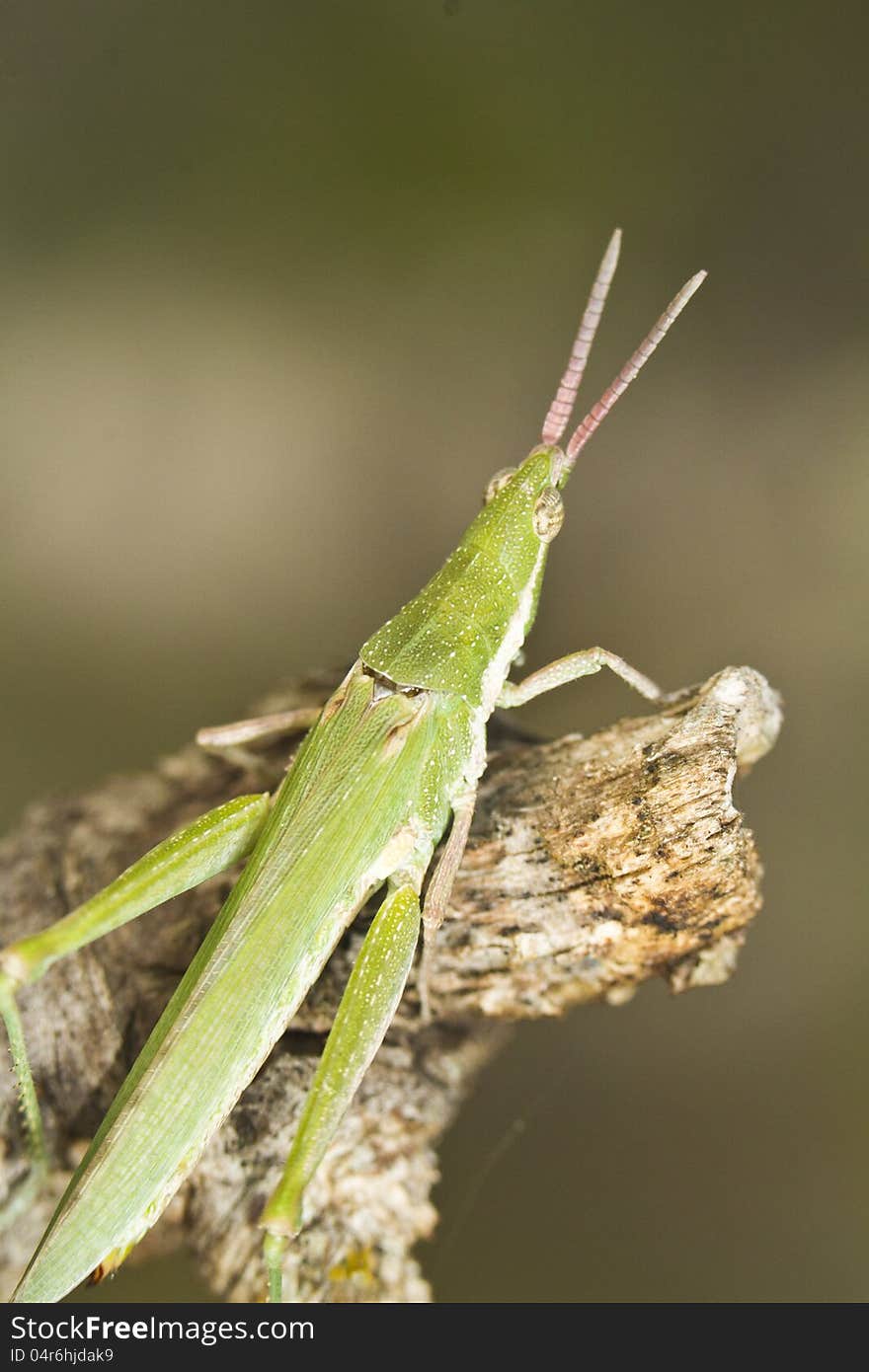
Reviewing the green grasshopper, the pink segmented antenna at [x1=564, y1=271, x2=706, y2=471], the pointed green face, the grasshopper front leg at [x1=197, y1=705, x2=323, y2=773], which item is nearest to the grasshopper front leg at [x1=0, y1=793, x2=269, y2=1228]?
the green grasshopper

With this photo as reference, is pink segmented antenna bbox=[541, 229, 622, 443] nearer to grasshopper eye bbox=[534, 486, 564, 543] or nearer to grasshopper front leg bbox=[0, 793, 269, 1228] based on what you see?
grasshopper eye bbox=[534, 486, 564, 543]

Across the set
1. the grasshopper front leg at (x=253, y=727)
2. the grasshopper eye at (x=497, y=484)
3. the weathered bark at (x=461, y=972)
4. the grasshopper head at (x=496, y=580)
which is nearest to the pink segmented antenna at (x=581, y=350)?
the grasshopper head at (x=496, y=580)

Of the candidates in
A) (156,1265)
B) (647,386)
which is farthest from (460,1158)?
(647,386)

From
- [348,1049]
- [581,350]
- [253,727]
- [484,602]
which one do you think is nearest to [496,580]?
[484,602]

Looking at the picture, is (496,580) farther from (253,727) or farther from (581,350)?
(253,727)

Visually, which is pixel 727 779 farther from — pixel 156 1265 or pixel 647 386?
pixel 156 1265
